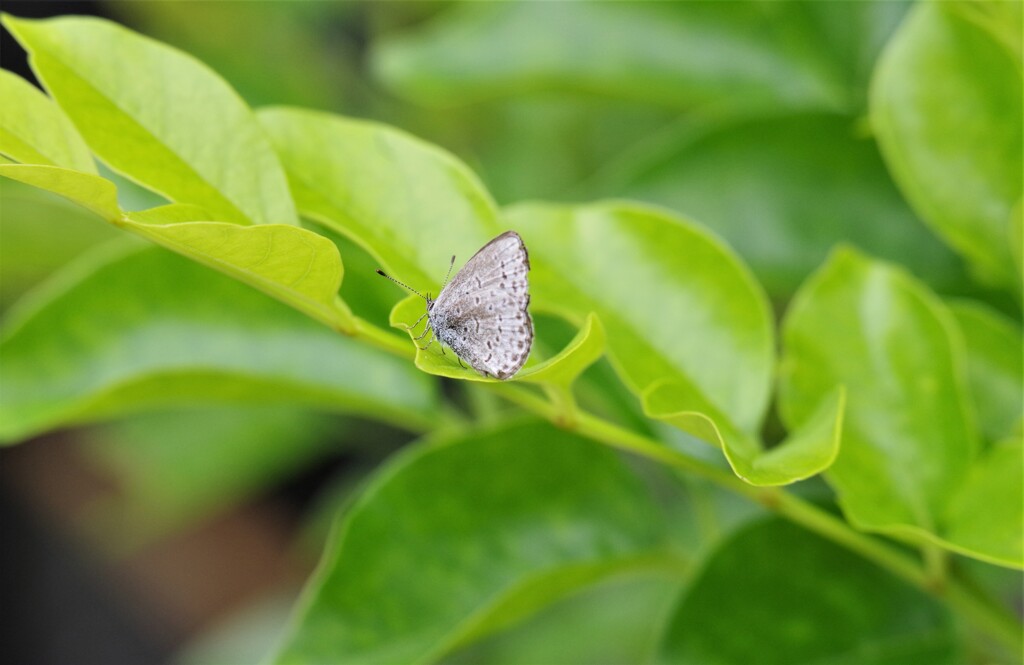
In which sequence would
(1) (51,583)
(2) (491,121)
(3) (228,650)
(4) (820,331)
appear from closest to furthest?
1. (4) (820,331)
2. (2) (491,121)
3. (3) (228,650)
4. (1) (51,583)

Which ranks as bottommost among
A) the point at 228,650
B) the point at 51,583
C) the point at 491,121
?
the point at 51,583

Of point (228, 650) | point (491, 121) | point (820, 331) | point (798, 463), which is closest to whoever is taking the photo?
point (798, 463)

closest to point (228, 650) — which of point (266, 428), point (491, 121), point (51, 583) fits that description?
point (266, 428)

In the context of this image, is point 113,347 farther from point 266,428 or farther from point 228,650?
point 228,650

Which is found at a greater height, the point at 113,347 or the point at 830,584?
the point at 113,347

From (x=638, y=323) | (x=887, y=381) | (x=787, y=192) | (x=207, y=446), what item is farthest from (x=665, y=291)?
(x=207, y=446)

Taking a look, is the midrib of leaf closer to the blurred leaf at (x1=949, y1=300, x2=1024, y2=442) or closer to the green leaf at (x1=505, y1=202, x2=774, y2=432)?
the green leaf at (x1=505, y1=202, x2=774, y2=432)

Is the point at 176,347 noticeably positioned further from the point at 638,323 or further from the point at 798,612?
the point at 798,612
